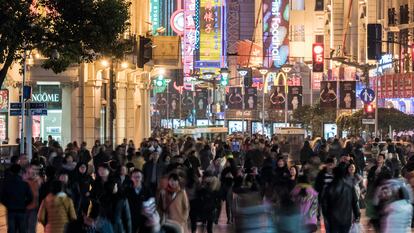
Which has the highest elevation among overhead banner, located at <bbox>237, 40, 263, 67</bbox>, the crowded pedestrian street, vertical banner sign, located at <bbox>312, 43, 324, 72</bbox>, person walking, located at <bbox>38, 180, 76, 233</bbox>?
overhead banner, located at <bbox>237, 40, 263, 67</bbox>

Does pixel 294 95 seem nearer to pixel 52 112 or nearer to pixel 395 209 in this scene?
pixel 52 112

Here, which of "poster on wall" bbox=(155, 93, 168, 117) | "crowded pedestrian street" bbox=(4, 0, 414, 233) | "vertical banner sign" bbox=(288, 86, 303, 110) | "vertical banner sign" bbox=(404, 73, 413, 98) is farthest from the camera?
"poster on wall" bbox=(155, 93, 168, 117)

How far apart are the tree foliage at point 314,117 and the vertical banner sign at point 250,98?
673cm

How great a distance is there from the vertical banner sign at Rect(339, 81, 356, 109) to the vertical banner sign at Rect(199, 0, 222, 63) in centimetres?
2971

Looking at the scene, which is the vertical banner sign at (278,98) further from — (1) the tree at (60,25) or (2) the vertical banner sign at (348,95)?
(1) the tree at (60,25)

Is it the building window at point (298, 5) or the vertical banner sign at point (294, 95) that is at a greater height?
the building window at point (298, 5)

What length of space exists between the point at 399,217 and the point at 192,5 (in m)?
71.2

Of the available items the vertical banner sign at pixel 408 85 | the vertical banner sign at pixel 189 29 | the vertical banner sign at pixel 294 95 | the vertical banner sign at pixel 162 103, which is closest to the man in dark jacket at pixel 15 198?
the vertical banner sign at pixel 408 85

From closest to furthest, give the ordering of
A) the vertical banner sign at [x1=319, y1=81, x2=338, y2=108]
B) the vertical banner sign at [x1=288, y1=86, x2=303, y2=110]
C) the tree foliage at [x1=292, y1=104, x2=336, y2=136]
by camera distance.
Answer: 1. the vertical banner sign at [x1=319, y1=81, x2=338, y2=108]
2. the vertical banner sign at [x1=288, y1=86, x2=303, y2=110]
3. the tree foliage at [x1=292, y1=104, x2=336, y2=136]

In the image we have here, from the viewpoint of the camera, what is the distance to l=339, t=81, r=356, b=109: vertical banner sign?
178 ft

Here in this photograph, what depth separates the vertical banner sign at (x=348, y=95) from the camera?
178ft

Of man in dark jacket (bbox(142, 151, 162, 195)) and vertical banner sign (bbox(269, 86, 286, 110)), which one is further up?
vertical banner sign (bbox(269, 86, 286, 110))

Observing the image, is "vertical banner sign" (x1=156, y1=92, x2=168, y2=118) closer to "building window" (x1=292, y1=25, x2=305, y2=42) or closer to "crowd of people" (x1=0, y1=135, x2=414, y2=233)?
"building window" (x1=292, y1=25, x2=305, y2=42)

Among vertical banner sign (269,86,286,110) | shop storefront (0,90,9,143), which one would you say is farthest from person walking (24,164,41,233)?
vertical banner sign (269,86,286,110)
